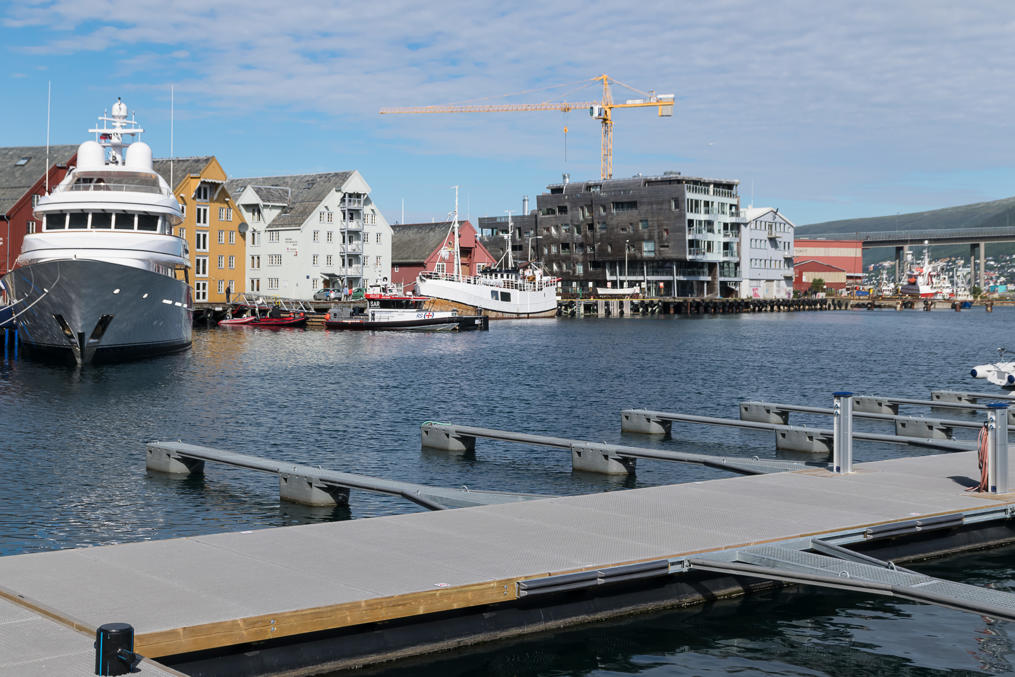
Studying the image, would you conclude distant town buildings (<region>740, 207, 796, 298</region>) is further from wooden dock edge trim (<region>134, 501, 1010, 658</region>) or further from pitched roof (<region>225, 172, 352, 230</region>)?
wooden dock edge trim (<region>134, 501, 1010, 658</region>)

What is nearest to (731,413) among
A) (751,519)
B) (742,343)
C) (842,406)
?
(842,406)

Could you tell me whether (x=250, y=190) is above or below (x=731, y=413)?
above

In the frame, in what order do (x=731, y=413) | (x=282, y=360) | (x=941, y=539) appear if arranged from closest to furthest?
(x=941, y=539) → (x=731, y=413) → (x=282, y=360)

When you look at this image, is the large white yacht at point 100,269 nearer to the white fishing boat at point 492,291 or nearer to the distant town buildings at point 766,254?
the white fishing boat at point 492,291

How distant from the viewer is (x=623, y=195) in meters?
161

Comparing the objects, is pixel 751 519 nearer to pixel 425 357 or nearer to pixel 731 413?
pixel 731 413

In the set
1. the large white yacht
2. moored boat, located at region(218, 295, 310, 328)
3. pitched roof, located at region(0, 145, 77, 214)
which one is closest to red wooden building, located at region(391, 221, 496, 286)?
moored boat, located at region(218, 295, 310, 328)

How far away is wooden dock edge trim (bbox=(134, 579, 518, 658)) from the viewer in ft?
31.9

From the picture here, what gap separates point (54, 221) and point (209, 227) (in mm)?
51922

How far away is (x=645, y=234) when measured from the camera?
159500 millimetres

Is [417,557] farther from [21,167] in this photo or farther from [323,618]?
[21,167]

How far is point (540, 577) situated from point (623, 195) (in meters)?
152

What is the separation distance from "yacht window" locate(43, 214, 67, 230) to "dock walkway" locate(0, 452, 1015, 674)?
156 feet

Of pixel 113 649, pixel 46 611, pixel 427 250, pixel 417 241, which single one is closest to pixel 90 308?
pixel 46 611
